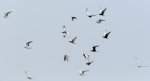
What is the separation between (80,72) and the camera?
105m

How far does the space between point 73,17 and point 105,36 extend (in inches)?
214

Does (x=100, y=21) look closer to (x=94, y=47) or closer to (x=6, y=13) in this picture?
(x=94, y=47)

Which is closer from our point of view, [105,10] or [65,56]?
[105,10]

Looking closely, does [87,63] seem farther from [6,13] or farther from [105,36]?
[6,13]

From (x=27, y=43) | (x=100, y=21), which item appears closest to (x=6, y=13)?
(x=27, y=43)

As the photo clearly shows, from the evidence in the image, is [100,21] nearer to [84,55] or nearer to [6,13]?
[84,55]

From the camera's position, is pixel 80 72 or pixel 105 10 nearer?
pixel 105 10

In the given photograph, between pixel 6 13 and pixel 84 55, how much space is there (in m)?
9.23

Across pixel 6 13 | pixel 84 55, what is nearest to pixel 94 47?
pixel 84 55

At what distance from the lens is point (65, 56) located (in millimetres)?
103250

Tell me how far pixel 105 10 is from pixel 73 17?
5.92 m

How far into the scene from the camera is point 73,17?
332 feet

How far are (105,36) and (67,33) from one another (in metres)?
3.79

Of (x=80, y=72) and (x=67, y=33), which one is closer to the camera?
(x=67, y=33)
